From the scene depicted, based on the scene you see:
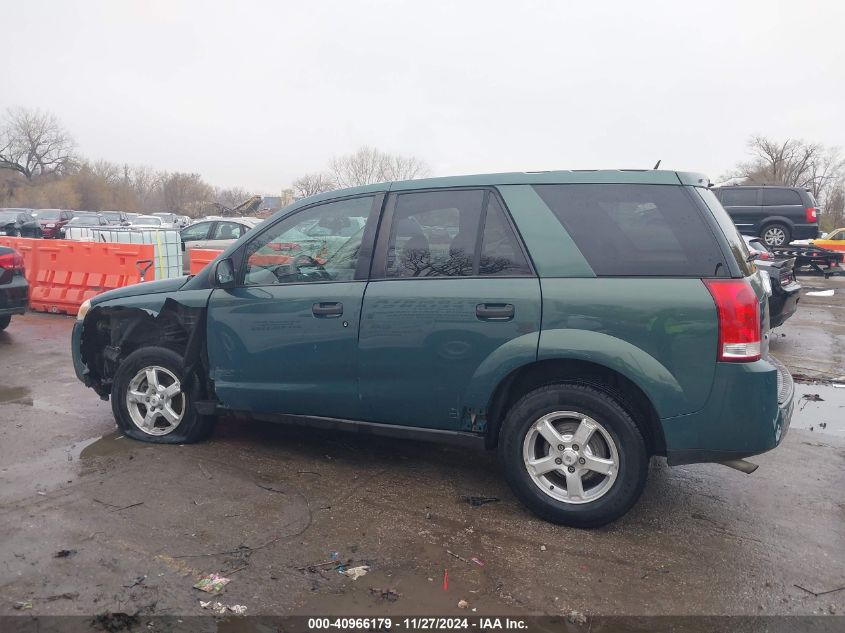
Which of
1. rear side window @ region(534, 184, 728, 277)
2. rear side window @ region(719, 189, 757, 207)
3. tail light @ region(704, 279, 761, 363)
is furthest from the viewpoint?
rear side window @ region(719, 189, 757, 207)

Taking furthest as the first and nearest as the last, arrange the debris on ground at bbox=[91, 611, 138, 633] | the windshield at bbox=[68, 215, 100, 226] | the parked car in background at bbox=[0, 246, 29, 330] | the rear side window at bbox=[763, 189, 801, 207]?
the windshield at bbox=[68, 215, 100, 226] → the rear side window at bbox=[763, 189, 801, 207] → the parked car in background at bbox=[0, 246, 29, 330] → the debris on ground at bbox=[91, 611, 138, 633]

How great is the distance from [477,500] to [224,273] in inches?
87.7

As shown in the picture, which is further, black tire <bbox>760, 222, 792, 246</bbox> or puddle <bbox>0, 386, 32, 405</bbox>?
black tire <bbox>760, 222, 792, 246</bbox>

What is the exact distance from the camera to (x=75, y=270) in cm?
1067

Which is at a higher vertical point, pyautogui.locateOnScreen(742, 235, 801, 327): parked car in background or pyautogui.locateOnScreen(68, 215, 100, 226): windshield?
pyautogui.locateOnScreen(68, 215, 100, 226): windshield

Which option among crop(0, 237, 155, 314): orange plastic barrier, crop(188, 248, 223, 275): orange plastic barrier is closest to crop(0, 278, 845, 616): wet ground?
crop(0, 237, 155, 314): orange plastic barrier

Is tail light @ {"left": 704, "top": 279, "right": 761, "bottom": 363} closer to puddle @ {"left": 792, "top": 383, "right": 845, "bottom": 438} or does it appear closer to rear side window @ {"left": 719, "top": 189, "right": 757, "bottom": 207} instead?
puddle @ {"left": 792, "top": 383, "right": 845, "bottom": 438}

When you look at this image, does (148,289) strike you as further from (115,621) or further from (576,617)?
(576,617)

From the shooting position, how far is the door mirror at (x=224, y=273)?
4.51m

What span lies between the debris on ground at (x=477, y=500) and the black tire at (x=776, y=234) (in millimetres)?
17507


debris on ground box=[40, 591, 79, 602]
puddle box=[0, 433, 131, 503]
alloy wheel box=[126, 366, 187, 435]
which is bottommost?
debris on ground box=[40, 591, 79, 602]

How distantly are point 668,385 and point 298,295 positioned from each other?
7.44 feet

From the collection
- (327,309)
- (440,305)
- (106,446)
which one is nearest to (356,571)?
(440,305)

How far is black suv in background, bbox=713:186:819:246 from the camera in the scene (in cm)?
1862
